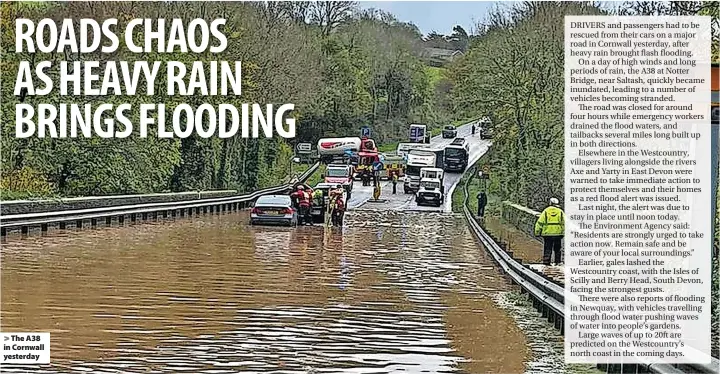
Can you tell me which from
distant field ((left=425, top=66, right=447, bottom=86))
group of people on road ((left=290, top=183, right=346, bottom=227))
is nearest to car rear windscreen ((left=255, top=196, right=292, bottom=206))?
group of people on road ((left=290, top=183, right=346, bottom=227))

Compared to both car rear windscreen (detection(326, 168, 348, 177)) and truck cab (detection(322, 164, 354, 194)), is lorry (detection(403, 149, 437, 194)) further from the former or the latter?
car rear windscreen (detection(326, 168, 348, 177))

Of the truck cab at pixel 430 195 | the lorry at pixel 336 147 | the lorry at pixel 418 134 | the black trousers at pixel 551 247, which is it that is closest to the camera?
the black trousers at pixel 551 247

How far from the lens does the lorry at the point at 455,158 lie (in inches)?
3668

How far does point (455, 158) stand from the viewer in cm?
9312

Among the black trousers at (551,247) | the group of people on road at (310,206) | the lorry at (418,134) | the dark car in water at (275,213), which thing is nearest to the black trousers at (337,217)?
the group of people on road at (310,206)

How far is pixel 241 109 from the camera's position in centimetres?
6494

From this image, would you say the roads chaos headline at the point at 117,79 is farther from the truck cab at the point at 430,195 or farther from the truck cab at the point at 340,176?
the truck cab at the point at 430,195

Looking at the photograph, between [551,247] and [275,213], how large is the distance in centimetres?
2044

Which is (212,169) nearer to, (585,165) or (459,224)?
(459,224)

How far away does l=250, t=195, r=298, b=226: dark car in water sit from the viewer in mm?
43094

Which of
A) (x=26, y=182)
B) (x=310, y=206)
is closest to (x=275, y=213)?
(x=310, y=206)

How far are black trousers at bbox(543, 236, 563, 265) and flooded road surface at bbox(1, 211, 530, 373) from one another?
1.21m

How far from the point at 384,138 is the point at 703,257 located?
102 metres

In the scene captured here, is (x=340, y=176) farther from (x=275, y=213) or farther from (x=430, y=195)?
(x=275, y=213)
